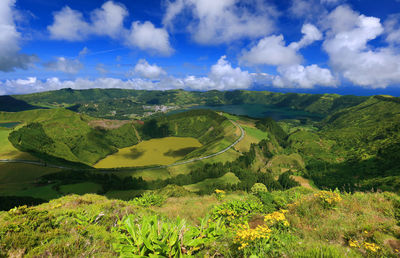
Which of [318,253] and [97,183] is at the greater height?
[318,253]

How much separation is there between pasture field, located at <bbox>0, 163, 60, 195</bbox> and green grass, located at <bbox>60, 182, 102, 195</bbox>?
2129 cm

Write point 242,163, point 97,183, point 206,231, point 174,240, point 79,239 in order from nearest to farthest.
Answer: point 174,240 < point 206,231 < point 79,239 < point 97,183 < point 242,163

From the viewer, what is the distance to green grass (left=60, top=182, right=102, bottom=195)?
89.7 metres

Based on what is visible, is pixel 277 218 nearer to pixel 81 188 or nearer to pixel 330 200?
pixel 330 200

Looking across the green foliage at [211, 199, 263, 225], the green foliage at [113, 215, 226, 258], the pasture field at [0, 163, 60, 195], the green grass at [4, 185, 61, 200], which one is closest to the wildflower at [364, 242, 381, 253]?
the green foliage at [113, 215, 226, 258]

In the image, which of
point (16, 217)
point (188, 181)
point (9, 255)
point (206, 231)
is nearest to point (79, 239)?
point (9, 255)

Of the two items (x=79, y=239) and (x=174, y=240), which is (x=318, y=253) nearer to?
(x=174, y=240)

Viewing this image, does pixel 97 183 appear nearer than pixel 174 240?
No

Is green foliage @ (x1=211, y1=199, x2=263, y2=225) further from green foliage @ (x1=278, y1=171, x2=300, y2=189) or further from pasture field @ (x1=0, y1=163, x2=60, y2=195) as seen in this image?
pasture field @ (x1=0, y1=163, x2=60, y2=195)

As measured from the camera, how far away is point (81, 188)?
97.2 m

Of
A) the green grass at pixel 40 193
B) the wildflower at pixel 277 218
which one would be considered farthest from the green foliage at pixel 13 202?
the wildflower at pixel 277 218

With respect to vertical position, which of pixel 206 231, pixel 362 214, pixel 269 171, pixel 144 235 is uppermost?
pixel 144 235

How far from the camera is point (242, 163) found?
156 metres

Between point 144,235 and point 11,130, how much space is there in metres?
279
